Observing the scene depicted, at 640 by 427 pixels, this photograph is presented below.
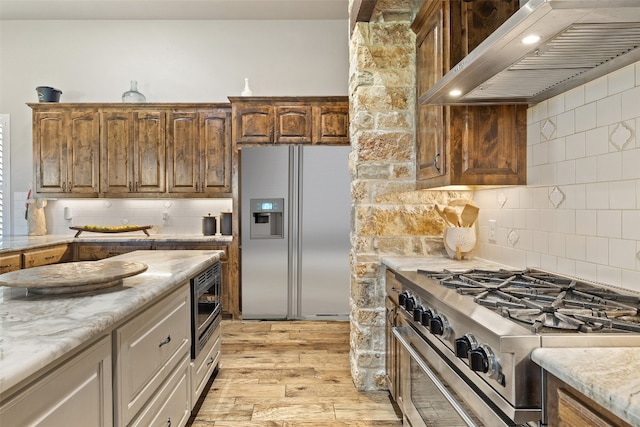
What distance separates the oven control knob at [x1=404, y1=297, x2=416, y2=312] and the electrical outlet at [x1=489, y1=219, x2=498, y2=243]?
844 millimetres

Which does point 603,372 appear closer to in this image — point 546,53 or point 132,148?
point 546,53

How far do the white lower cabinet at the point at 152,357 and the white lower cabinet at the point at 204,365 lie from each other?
9 centimetres

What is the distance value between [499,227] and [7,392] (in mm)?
2293

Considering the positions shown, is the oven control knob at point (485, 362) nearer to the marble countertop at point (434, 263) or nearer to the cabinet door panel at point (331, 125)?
the marble countertop at point (434, 263)

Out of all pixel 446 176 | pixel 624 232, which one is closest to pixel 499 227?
pixel 446 176

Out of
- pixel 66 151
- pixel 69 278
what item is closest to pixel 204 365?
pixel 69 278

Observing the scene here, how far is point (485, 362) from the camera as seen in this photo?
1123 mm

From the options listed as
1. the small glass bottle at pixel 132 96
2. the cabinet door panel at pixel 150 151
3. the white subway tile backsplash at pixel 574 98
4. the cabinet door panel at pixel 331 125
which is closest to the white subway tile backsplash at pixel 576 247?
the white subway tile backsplash at pixel 574 98

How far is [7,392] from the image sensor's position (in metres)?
0.81

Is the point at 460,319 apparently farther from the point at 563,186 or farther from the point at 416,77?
the point at 416,77

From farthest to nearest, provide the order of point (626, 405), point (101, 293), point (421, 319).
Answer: point (421, 319) < point (101, 293) < point (626, 405)

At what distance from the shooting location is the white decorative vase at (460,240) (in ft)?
8.00

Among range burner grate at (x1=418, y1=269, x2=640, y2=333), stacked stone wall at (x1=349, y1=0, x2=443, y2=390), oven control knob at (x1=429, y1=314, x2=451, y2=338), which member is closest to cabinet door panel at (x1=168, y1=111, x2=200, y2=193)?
stacked stone wall at (x1=349, y1=0, x2=443, y2=390)

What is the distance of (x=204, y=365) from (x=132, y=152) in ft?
9.47
